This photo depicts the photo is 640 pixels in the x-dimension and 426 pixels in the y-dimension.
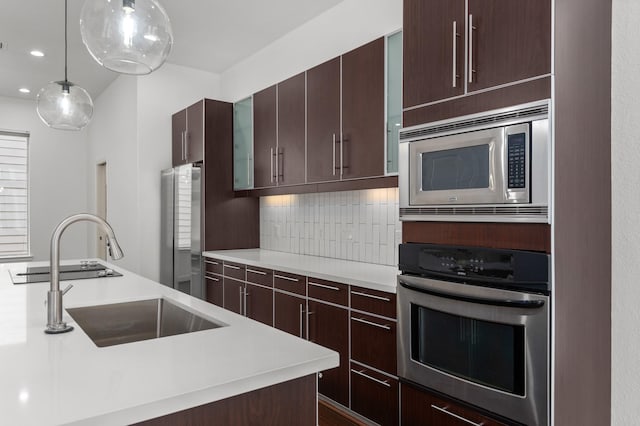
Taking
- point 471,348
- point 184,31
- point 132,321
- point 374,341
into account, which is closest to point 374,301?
point 374,341

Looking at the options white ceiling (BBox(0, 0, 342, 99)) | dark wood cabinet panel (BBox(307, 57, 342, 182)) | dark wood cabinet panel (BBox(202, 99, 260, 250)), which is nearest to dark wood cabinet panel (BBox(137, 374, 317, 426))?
dark wood cabinet panel (BBox(307, 57, 342, 182))

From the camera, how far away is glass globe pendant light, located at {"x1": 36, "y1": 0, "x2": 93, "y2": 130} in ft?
9.09

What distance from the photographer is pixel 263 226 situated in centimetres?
469

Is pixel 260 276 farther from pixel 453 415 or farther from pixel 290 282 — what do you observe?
pixel 453 415

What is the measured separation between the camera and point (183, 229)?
4.48 meters

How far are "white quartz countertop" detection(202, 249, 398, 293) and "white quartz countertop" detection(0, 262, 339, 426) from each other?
1049mm

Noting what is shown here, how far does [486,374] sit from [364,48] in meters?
2.14

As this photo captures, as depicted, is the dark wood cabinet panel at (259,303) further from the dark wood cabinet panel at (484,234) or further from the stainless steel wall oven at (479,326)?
the dark wood cabinet panel at (484,234)

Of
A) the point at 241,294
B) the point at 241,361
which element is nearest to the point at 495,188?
the point at 241,361

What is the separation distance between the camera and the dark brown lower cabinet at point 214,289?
411 centimetres

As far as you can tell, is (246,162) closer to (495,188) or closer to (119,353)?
(495,188)

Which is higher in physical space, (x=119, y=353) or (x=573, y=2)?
(x=573, y=2)

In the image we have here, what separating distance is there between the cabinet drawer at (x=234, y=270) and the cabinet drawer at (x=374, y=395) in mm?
1509
